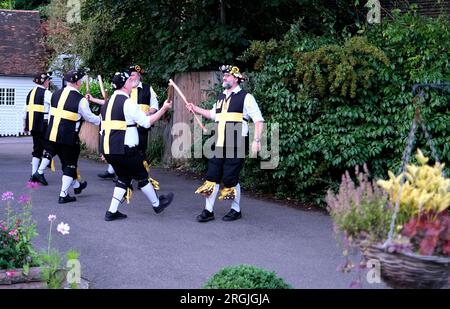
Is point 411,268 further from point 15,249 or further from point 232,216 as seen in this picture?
point 232,216

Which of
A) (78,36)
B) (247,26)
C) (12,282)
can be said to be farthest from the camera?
(78,36)

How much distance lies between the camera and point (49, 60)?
1272 inches

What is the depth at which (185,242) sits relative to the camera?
27.1 ft

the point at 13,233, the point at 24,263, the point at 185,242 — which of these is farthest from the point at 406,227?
the point at 185,242

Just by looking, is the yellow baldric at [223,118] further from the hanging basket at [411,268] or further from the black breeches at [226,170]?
the hanging basket at [411,268]

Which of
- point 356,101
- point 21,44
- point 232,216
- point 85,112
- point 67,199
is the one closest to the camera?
point 232,216

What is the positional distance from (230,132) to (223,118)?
8.6 inches

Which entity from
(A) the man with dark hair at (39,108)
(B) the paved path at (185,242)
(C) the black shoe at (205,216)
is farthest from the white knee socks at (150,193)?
(A) the man with dark hair at (39,108)

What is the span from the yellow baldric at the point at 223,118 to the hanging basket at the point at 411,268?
17.0ft

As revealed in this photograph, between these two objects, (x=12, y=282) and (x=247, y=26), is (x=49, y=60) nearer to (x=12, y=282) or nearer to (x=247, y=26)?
(x=247, y=26)

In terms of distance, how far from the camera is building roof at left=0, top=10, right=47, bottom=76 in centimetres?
3409
